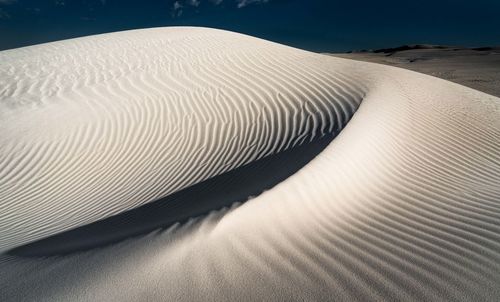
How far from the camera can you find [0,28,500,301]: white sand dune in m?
2.24

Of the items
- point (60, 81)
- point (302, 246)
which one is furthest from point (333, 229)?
point (60, 81)

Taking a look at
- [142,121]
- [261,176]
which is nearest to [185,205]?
[261,176]

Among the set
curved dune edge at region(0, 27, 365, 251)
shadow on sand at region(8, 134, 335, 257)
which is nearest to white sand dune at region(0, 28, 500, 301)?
curved dune edge at region(0, 27, 365, 251)

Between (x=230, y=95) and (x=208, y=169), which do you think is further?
(x=230, y=95)

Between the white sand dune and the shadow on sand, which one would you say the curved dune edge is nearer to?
the white sand dune

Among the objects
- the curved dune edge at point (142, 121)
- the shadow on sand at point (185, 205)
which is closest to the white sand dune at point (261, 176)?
the curved dune edge at point (142, 121)

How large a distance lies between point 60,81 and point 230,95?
493 cm

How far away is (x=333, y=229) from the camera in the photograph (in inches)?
113

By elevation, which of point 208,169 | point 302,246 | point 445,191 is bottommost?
point 208,169

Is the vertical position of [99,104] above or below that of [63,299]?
below

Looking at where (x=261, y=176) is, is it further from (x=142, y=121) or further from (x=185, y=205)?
(x=142, y=121)

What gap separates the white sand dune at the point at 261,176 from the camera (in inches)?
88.3

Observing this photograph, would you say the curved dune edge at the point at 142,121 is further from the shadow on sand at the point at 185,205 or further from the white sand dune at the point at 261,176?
the shadow on sand at the point at 185,205

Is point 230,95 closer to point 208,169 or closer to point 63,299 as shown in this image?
point 208,169
